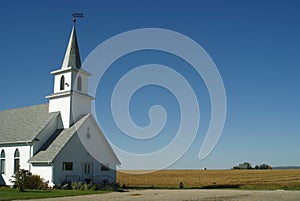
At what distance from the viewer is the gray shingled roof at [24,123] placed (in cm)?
3572

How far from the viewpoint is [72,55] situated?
1534 inches

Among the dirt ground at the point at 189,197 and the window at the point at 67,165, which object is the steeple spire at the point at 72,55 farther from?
the dirt ground at the point at 189,197

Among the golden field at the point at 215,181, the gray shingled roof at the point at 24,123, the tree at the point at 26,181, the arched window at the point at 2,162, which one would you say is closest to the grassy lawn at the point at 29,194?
the tree at the point at 26,181

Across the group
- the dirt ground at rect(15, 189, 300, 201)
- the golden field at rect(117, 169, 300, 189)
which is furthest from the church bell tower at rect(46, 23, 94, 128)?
the dirt ground at rect(15, 189, 300, 201)

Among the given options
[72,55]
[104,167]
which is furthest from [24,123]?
[104,167]

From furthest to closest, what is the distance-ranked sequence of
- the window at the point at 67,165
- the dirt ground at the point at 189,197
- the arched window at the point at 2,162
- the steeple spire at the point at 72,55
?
1. the steeple spire at the point at 72,55
2. the arched window at the point at 2,162
3. the window at the point at 67,165
4. the dirt ground at the point at 189,197

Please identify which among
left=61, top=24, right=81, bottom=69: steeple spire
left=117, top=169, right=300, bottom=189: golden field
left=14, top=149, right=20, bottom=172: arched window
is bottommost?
left=117, top=169, right=300, bottom=189: golden field

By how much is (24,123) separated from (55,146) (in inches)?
277

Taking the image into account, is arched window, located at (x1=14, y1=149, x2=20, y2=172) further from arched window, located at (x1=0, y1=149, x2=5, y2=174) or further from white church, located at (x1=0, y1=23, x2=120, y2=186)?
arched window, located at (x1=0, y1=149, x2=5, y2=174)

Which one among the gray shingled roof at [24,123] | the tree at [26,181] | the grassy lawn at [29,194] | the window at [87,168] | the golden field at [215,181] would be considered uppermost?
the gray shingled roof at [24,123]

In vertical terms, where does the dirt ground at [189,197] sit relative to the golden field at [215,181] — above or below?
above

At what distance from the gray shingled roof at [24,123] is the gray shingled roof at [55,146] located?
161 cm

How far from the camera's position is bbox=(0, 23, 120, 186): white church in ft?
109

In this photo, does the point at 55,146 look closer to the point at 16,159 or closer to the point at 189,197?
the point at 16,159
